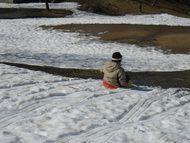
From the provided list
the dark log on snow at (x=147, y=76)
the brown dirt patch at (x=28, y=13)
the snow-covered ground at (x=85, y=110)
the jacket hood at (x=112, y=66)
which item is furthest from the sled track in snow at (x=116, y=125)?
the brown dirt patch at (x=28, y=13)

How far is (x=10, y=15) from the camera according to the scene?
3141cm

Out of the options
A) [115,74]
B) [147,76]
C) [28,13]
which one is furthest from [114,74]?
[28,13]

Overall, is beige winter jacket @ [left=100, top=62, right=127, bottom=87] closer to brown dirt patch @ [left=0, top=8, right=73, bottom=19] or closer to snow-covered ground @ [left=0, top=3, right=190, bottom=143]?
snow-covered ground @ [left=0, top=3, right=190, bottom=143]

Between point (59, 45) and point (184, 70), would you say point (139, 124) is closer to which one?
point (184, 70)

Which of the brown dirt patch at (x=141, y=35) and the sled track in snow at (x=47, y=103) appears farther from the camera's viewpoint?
the brown dirt patch at (x=141, y=35)

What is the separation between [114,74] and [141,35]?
13.4m

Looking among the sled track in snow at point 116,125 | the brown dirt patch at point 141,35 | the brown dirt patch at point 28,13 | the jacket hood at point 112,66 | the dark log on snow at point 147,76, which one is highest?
the brown dirt patch at point 28,13

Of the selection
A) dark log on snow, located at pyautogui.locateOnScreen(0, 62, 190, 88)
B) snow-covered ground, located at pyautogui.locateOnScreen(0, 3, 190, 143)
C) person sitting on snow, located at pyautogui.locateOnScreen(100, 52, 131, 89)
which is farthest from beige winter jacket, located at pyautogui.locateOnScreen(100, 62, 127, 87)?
dark log on snow, located at pyautogui.locateOnScreen(0, 62, 190, 88)

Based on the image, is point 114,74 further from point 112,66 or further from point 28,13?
point 28,13

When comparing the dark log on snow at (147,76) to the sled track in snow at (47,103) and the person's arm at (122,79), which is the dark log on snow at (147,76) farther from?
the sled track in snow at (47,103)

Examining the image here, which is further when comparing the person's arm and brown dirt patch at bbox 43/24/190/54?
brown dirt patch at bbox 43/24/190/54

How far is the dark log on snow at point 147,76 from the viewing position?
30.2 feet

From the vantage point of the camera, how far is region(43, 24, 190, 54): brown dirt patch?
17031mm

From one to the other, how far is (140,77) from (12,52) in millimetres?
7996
